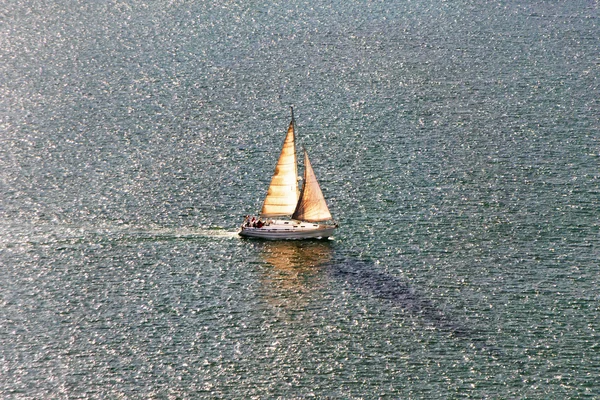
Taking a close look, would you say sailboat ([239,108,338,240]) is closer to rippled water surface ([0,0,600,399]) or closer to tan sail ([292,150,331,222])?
tan sail ([292,150,331,222])

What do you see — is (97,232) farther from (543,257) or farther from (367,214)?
(543,257)

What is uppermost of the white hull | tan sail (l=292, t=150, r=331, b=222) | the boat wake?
tan sail (l=292, t=150, r=331, b=222)

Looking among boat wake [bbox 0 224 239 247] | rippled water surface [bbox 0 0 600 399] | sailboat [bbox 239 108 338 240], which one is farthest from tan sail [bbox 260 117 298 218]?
boat wake [bbox 0 224 239 247]

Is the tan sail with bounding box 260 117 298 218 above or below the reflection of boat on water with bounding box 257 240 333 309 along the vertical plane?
above

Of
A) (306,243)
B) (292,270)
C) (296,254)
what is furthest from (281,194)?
(292,270)

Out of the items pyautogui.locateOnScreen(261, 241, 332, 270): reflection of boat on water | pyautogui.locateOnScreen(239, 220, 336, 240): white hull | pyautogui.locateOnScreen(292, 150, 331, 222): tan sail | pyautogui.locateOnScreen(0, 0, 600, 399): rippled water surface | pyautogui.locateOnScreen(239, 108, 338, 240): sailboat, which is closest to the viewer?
pyautogui.locateOnScreen(0, 0, 600, 399): rippled water surface

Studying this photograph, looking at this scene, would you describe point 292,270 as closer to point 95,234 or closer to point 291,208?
point 291,208
